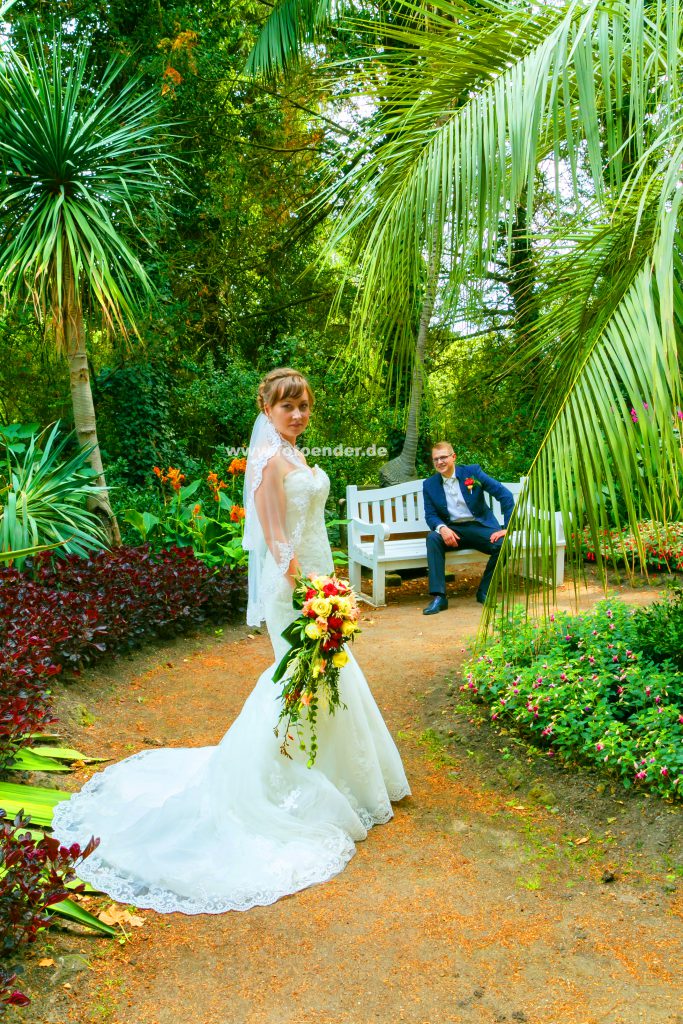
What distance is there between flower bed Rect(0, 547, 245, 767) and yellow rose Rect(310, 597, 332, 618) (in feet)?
4.50

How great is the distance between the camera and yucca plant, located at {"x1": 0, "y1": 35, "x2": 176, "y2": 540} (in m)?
6.67

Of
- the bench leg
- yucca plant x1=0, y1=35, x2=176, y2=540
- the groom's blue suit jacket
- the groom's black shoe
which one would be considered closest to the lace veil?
yucca plant x1=0, y1=35, x2=176, y2=540

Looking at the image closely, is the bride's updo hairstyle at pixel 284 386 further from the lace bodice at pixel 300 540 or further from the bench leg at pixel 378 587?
the bench leg at pixel 378 587

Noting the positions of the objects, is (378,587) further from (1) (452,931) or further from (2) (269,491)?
(1) (452,931)

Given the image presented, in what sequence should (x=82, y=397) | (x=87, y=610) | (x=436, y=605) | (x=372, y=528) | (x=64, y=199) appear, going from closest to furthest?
(x=87, y=610) < (x=64, y=199) < (x=436, y=605) < (x=82, y=397) < (x=372, y=528)

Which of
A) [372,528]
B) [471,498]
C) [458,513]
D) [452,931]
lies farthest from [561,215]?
[372,528]

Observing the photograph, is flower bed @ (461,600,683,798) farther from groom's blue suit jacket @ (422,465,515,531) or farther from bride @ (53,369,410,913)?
groom's blue suit jacket @ (422,465,515,531)

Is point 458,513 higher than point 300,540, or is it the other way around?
point 300,540

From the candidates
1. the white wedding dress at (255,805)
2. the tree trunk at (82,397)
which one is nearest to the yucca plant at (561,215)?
the white wedding dress at (255,805)

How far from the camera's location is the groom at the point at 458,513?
24.4 ft

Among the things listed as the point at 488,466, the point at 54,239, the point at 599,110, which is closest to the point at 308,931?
the point at 599,110

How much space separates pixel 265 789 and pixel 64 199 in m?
5.35

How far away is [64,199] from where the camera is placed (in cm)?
687

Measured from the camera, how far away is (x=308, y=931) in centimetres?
288
